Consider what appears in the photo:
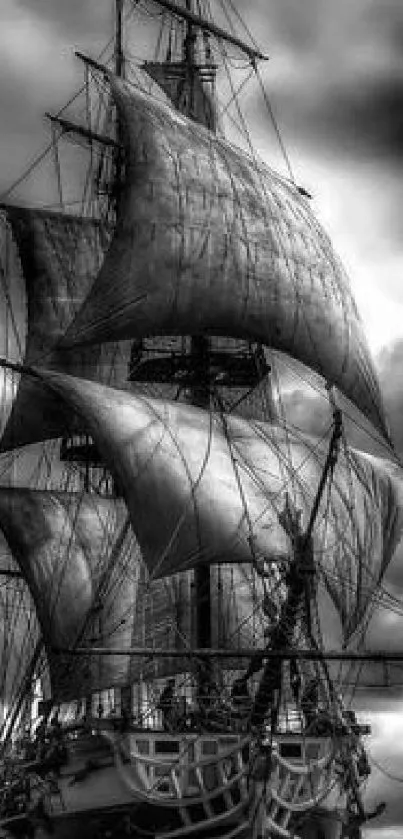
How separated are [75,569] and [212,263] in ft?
44.2

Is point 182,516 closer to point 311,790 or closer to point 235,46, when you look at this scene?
point 311,790

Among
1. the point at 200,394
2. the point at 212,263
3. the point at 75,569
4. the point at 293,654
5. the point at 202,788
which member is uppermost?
the point at 212,263

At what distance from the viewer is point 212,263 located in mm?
54938

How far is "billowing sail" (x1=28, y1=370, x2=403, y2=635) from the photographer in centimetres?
4981

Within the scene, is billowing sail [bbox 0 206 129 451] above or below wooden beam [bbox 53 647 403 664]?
above

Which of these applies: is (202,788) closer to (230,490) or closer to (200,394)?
(230,490)

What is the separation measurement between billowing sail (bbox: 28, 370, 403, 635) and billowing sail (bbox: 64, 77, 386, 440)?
2.26 meters

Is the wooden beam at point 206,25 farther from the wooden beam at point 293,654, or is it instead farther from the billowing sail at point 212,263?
the wooden beam at point 293,654

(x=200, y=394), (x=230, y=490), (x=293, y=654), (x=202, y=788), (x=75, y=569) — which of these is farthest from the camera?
(x=75, y=569)

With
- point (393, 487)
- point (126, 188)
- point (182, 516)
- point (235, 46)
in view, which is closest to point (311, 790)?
point (182, 516)

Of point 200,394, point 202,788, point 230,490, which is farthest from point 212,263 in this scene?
point 202,788

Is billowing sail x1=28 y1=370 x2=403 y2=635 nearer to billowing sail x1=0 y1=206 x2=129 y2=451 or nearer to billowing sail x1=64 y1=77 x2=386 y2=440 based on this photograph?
billowing sail x1=64 y1=77 x2=386 y2=440

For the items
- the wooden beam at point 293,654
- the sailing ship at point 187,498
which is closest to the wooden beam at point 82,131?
the sailing ship at point 187,498

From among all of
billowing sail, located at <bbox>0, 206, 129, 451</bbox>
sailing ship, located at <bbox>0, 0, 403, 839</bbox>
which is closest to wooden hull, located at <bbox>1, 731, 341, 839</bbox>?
sailing ship, located at <bbox>0, 0, 403, 839</bbox>
